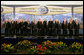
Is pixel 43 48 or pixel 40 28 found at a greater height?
pixel 40 28

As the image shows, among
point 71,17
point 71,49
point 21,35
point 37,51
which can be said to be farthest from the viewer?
point 71,17

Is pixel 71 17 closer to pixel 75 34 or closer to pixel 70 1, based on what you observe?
pixel 70 1

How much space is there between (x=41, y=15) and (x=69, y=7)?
6.31ft

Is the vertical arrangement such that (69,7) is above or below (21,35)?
above

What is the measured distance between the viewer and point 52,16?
1081 cm

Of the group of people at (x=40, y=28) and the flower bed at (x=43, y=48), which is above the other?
the group of people at (x=40, y=28)

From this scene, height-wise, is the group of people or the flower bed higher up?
the group of people

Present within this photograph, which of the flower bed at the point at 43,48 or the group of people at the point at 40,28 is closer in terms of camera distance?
the flower bed at the point at 43,48

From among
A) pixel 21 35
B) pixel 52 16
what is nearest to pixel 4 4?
pixel 52 16

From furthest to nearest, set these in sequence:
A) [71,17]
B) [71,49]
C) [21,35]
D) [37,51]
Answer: [71,17] < [21,35] < [71,49] < [37,51]

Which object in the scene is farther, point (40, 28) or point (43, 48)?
point (40, 28)

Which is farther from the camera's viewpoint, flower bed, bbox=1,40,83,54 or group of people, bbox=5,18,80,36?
group of people, bbox=5,18,80,36

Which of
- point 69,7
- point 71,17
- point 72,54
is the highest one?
point 69,7

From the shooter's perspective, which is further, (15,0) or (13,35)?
(15,0)
